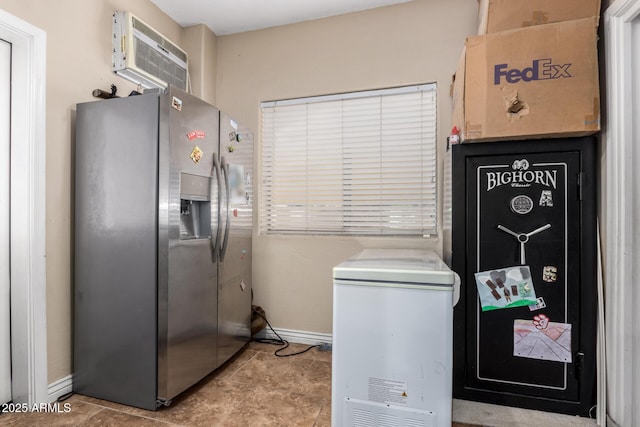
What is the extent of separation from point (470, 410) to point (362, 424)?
2.74 feet

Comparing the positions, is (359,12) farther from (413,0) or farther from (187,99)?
(187,99)

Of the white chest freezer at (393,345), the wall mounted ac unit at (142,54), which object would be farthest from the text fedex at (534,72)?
the wall mounted ac unit at (142,54)

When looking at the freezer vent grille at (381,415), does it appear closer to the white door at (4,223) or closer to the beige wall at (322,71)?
the beige wall at (322,71)

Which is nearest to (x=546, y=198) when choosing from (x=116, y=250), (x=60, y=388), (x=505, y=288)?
(x=505, y=288)

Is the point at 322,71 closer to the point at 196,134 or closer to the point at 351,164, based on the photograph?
the point at 351,164

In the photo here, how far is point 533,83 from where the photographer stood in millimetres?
1724

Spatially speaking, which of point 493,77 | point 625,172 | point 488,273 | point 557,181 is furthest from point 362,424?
point 493,77

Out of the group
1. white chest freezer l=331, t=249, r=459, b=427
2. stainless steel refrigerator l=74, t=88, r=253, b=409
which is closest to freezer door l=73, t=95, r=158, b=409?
stainless steel refrigerator l=74, t=88, r=253, b=409

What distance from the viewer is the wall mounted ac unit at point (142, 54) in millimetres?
2223

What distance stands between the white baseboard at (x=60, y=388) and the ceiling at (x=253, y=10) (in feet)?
9.02

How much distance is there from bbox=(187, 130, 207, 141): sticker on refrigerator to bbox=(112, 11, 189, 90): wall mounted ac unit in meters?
0.65

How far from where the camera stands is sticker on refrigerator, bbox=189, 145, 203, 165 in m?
1.98

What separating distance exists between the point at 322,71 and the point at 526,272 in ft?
7.11

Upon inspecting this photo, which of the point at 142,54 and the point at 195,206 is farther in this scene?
the point at 142,54
